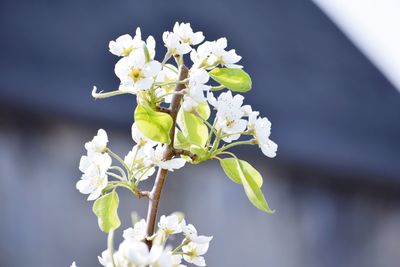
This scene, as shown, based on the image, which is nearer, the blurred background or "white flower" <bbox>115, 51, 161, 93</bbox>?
"white flower" <bbox>115, 51, 161, 93</bbox>

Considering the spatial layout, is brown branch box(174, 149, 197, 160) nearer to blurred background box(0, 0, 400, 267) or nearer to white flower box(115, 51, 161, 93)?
white flower box(115, 51, 161, 93)

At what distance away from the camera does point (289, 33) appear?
321 cm

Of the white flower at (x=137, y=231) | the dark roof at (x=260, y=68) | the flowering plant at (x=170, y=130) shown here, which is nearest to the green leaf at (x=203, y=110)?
the flowering plant at (x=170, y=130)

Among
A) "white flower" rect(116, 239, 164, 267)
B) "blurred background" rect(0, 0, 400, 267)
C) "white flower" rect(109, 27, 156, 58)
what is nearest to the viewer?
"white flower" rect(116, 239, 164, 267)

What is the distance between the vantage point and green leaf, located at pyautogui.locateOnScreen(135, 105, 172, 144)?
0.44 meters

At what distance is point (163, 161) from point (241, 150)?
2.41 meters

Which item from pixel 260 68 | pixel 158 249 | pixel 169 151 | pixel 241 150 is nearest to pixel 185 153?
pixel 169 151

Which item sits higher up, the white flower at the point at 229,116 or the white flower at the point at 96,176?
the white flower at the point at 229,116

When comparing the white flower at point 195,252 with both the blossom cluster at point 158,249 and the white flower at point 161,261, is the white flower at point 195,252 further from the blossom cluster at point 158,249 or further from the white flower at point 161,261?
the white flower at point 161,261

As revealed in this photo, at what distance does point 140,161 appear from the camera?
1.59 feet

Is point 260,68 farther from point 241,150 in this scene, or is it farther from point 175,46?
point 175,46

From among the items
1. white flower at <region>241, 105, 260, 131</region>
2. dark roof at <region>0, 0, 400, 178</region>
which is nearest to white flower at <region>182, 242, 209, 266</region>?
white flower at <region>241, 105, 260, 131</region>

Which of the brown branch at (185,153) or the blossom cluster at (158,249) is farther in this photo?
the brown branch at (185,153)

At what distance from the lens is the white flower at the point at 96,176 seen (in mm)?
453
